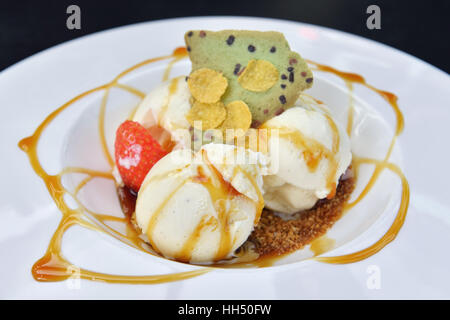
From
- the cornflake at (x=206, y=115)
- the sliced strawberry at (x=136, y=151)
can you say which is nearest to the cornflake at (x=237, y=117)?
the cornflake at (x=206, y=115)

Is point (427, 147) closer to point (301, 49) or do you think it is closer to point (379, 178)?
point (379, 178)

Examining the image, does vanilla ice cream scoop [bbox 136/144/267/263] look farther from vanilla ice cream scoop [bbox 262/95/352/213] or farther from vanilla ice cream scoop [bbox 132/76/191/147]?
vanilla ice cream scoop [bbox 132/76/191/147]

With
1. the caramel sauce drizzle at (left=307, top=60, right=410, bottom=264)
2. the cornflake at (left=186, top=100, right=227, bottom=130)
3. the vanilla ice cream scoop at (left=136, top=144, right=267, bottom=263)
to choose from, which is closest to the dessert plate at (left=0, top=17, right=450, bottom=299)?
the caramel sauce drizzle at (left=307, top=60, right=410, bottom=264)

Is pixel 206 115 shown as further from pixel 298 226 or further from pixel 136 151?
pixel 298 226

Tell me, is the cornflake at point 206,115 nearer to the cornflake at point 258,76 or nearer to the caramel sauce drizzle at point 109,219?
the cornflake at point 258,76

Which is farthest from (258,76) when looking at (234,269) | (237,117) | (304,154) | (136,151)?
(234,269)
